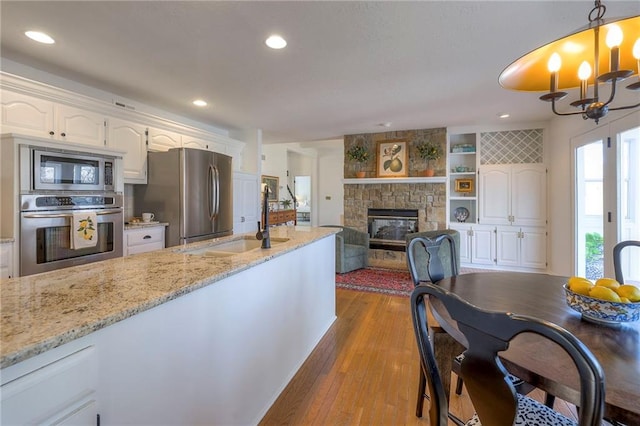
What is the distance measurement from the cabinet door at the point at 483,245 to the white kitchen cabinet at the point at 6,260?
5.90 metres

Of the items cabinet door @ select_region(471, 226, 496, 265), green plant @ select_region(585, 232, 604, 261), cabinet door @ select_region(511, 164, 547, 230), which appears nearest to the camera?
green plant @ select_region(585, 232, 604, 261)

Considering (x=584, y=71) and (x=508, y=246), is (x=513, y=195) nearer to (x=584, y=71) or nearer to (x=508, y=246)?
(x=508, y=246)

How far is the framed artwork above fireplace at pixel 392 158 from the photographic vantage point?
5527 mm

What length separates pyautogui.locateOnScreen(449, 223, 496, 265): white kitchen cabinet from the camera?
511 cm

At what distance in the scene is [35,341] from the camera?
63 centimetres

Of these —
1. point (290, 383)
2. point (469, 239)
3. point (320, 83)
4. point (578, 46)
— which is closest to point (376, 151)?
point (469, 239)

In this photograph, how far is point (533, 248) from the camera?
15.9 feet

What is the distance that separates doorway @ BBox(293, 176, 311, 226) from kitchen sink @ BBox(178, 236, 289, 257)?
24.8 feet

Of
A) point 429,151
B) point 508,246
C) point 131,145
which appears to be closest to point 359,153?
point 429,151

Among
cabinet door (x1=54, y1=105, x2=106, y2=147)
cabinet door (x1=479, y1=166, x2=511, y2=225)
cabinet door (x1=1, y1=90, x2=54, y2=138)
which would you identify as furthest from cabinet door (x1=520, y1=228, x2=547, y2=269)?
cabinet door (x1=1, y1=90, x2=54, y2=138)

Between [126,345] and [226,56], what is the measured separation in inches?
93.1

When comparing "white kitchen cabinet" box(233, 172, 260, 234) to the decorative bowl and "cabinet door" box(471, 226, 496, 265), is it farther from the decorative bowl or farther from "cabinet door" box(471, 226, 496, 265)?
the decorative bowl

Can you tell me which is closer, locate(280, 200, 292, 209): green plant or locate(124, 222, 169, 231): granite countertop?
locate(124, 222, 169, 231): granite countertop

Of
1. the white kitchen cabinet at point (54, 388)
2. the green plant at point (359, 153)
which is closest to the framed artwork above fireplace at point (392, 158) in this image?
the green plant at point (359, 153)
